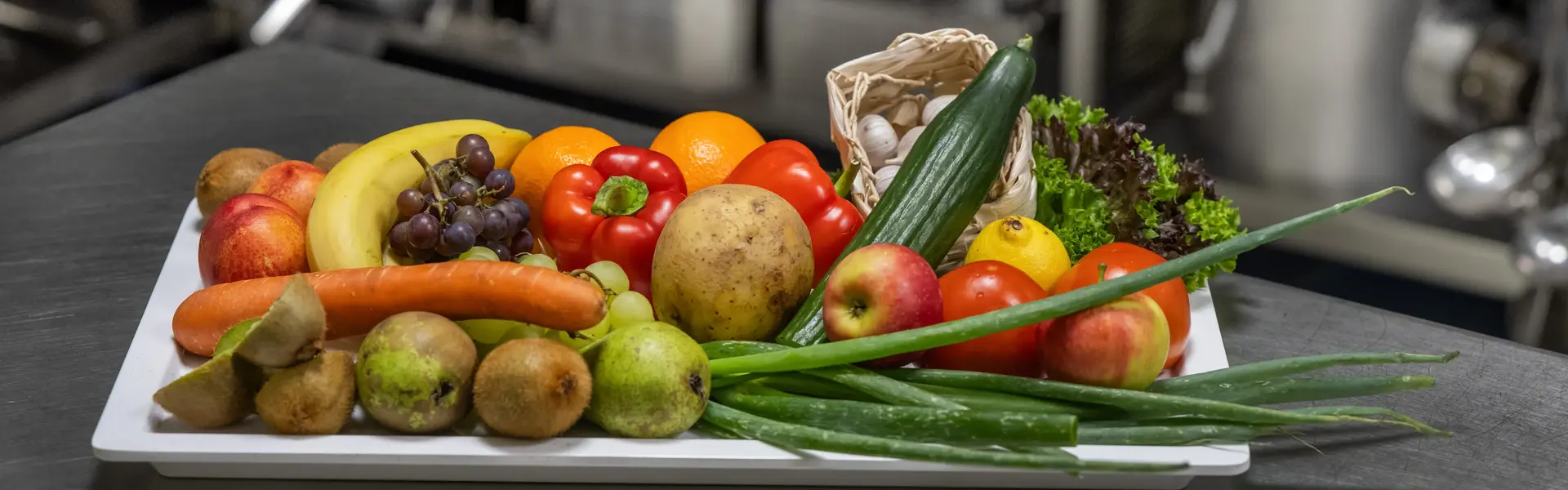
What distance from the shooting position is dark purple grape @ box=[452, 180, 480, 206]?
3.99 feet

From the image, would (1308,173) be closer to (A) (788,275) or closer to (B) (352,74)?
(A) (788,275)

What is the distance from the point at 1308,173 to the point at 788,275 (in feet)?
4.31

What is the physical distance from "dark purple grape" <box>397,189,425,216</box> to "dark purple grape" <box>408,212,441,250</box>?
0.01 metres

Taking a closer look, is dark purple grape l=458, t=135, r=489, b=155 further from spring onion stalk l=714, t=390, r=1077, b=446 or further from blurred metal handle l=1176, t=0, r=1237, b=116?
blurred metal handle l=1176, t=0, r=1237, b=116

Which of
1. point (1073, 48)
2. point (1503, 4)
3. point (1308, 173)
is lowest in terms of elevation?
point (1308, 173)

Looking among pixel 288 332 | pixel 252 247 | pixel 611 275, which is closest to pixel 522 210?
pixel 611 275

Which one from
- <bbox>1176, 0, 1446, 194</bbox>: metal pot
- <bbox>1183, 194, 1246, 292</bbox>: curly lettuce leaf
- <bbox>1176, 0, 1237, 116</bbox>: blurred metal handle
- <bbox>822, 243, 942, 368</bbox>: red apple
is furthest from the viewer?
<bbox>1176, 0, 1237, 116</bbox>: blurred metal handle

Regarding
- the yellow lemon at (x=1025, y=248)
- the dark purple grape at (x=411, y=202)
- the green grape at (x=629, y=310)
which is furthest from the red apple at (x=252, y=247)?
the yellow lemon at (x=1025, y=248)

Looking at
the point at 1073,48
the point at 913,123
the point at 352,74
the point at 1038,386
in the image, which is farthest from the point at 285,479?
the point at 1073,48

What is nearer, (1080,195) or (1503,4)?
(1080,195)

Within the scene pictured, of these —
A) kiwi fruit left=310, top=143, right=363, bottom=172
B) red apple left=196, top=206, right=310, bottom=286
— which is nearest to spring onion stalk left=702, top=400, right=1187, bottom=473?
red apple left=196, top=206, right=310, bottom=286

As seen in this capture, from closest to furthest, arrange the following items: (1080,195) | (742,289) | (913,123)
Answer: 1. (742,289)
2. (1080,195)
3. (913,123)

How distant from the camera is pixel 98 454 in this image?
97 centimetres

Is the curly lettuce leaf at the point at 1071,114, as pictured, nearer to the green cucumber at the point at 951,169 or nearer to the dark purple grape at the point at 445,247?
the green cucumber at the point at 951,169
